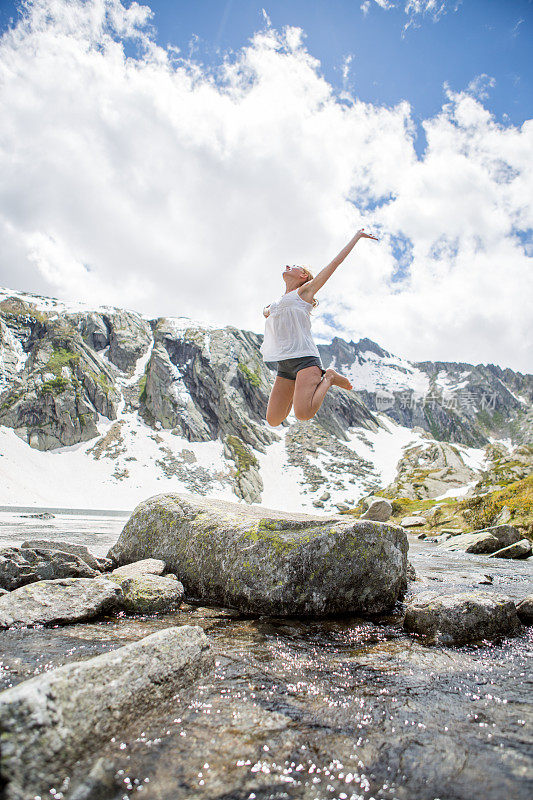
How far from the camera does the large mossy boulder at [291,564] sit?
21.0 feet

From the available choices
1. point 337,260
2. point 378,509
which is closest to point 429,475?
point 378,509

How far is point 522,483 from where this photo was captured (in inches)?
1447

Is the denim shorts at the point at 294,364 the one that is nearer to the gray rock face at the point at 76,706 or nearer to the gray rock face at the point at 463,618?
the gray rock face at the point at 463,618

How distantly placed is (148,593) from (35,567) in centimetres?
272

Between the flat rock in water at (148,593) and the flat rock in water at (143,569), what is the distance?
0.15 m

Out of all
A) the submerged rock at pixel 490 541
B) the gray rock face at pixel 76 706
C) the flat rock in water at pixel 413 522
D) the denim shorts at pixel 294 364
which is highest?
the denim shorts at pixel 294 364

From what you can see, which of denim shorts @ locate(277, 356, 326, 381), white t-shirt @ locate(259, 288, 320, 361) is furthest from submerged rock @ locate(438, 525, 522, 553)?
white t-shirt @ locate(259, 288, 320, 361)

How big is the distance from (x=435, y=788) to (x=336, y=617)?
407cm

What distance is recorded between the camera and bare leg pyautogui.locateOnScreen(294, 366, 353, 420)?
834 centimetres

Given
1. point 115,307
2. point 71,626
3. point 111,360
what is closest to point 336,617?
point 71,626

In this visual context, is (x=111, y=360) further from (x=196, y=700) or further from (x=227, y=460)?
(x=196, y=700)

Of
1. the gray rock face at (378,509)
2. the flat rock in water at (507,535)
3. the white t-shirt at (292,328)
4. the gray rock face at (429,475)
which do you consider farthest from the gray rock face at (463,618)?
the gray rock face at (429,475)

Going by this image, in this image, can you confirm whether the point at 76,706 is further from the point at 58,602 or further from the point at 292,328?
the point at 292,328

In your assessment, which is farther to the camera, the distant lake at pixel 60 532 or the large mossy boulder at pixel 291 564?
the distant lake at pixel 60 532
